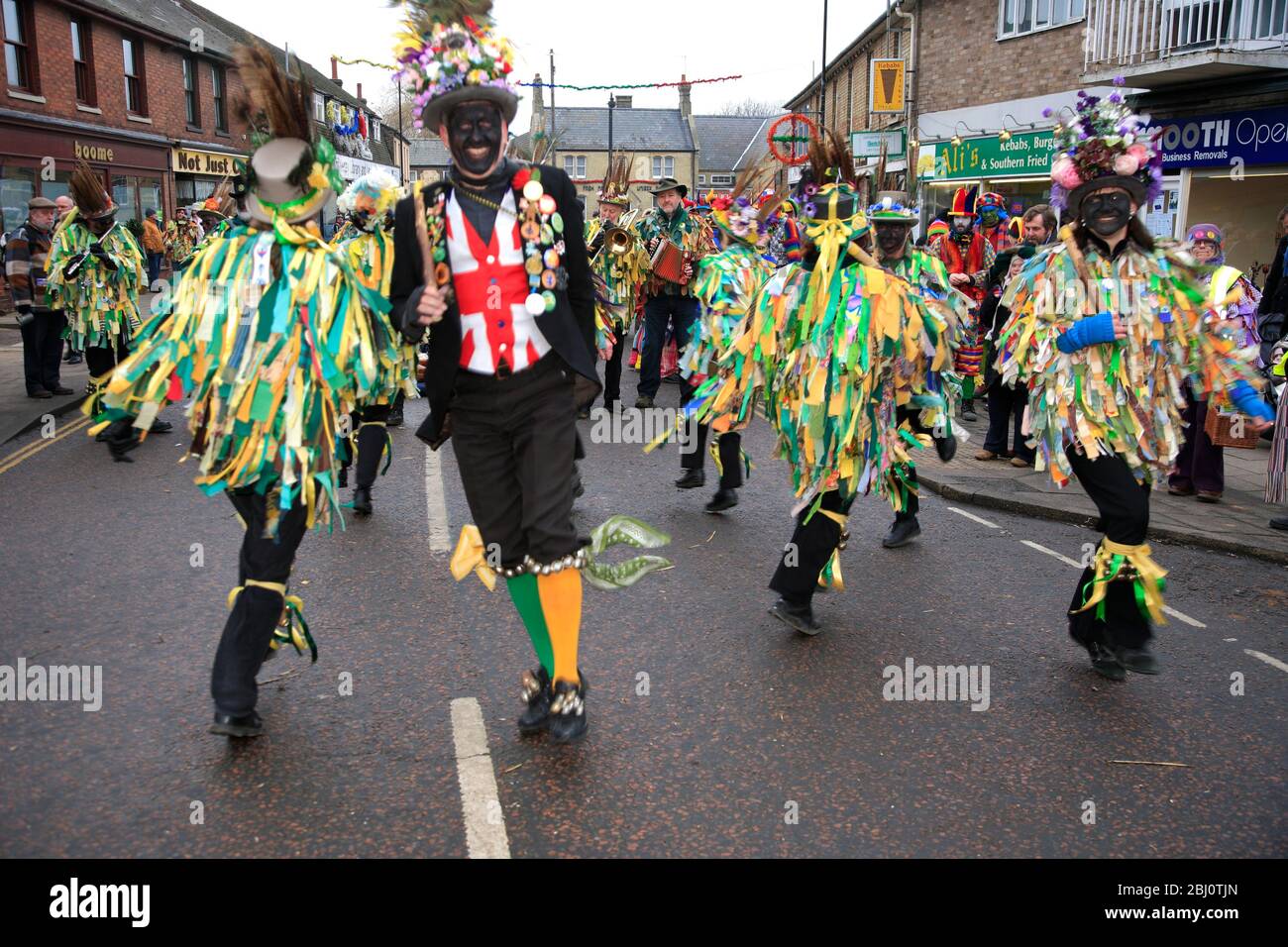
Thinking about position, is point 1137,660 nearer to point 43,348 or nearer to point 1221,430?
point 1221,430

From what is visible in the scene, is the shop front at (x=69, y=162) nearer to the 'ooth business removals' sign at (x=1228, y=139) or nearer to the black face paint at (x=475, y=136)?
the black face paint at (x=475, y=136)

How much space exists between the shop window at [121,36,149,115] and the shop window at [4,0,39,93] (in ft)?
15.1

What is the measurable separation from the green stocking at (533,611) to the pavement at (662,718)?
284 mm

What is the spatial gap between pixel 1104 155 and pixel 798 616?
2.28 meters

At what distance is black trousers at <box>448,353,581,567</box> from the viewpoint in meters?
3.68

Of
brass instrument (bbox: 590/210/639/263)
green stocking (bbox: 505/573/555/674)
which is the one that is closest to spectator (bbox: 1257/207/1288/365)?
brass instrument (bbox: 590/210/639/263)

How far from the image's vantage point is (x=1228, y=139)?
48.7 feet

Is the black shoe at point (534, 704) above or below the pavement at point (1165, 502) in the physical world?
above

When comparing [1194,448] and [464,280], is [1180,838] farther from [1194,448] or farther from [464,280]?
[1194,448]

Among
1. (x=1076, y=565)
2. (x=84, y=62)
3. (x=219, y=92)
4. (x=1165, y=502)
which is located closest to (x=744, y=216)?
(x=1076, y=565)

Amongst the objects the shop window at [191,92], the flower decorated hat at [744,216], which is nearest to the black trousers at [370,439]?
the flower decorated hat at [744,216]

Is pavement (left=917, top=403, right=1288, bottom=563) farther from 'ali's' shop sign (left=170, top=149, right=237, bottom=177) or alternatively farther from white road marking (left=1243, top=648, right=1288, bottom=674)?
'ali's' shop sign (left=170, top=149, right=237, bottom=177)

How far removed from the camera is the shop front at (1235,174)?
1427 cm
